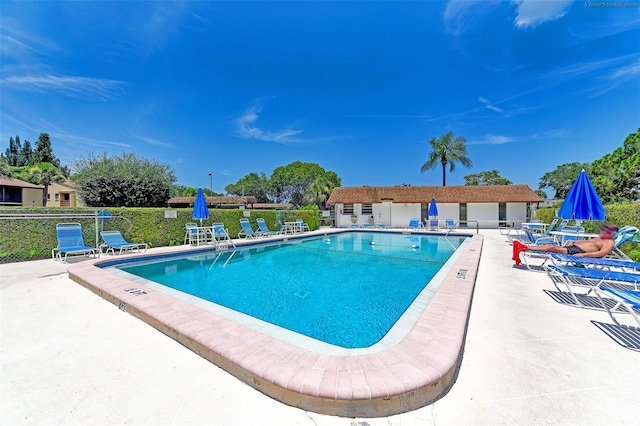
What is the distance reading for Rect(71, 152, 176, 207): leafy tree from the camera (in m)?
18.6

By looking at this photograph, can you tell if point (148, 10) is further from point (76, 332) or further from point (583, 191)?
point (583, 191)

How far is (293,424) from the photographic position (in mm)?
1965

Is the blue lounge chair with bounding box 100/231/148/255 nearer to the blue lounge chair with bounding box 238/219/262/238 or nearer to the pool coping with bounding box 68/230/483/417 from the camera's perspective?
the blue lounge chair with bounding box 238/219/262/238

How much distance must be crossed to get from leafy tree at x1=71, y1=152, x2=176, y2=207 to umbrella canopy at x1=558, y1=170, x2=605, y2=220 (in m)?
24.2

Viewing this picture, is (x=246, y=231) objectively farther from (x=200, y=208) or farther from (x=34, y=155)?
(x=34, y=155)

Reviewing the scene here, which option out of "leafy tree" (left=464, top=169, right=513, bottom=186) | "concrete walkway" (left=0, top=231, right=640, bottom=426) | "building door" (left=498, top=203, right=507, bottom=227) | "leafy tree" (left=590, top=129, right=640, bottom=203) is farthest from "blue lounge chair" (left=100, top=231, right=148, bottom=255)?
"leafy tree" (left=464, top=169, right=513, bottom=186)

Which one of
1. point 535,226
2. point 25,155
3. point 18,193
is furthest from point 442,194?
point 25,155

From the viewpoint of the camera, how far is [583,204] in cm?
658

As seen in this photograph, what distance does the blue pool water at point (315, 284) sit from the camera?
445 cm

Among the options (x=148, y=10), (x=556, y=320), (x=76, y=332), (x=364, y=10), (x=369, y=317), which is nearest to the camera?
(x=76, y=332)

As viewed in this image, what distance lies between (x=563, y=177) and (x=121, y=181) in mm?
64359

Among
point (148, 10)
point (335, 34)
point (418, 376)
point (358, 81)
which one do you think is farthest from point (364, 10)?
point (418, 376)

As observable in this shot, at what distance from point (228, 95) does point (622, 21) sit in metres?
24.8

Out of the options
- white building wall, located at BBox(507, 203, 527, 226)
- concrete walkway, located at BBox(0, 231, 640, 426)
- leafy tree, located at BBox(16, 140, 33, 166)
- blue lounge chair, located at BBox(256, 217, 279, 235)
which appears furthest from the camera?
leafy tree, located at BBox(16, 140, 33, 166)
